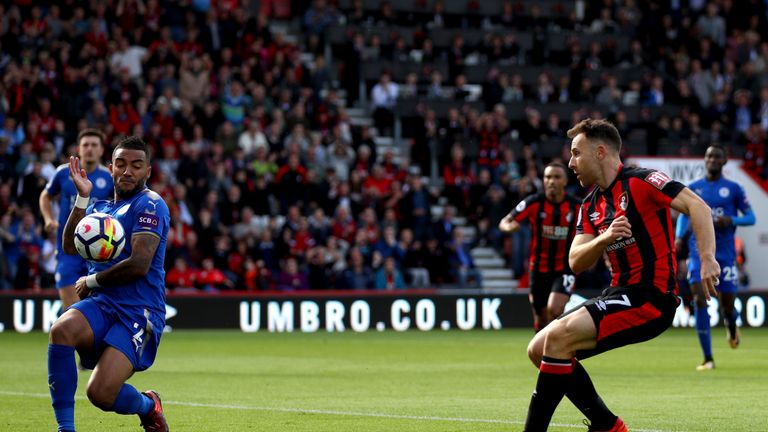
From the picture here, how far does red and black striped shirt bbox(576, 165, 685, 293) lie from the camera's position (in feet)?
27.2

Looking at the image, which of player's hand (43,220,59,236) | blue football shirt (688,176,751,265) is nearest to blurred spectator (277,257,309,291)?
blue football shirt (688,176,751,265)

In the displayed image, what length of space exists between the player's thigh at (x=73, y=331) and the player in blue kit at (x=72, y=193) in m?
5.13

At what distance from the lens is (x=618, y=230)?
8008mm

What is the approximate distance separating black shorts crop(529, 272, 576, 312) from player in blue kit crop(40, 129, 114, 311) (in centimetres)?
516

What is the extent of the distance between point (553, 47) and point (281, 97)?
8376 millimetres

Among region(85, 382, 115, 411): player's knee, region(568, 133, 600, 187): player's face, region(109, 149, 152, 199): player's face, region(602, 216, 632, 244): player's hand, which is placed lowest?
region(85, 382, 115, 411): player's knee

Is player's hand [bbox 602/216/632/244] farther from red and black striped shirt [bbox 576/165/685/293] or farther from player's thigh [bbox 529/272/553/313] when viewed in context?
player's thigh [bbox 529/272/553/313]

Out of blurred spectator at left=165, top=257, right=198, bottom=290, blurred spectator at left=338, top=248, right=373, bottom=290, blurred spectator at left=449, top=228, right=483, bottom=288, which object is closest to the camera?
blurred spectator at left=165, top=257, right=198, bottom=290

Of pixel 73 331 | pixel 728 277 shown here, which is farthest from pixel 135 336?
pixel 728 277

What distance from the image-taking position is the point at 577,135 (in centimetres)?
850

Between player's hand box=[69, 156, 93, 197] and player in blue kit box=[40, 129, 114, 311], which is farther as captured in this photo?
player in blue kit box=[40, 129, 114, 311]

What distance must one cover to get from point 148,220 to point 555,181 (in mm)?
8020

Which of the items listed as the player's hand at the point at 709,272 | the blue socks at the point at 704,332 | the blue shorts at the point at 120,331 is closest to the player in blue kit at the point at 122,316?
the blue shorts at the point at 120,331

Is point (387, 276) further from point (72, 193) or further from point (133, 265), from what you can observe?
point (133, 265)
